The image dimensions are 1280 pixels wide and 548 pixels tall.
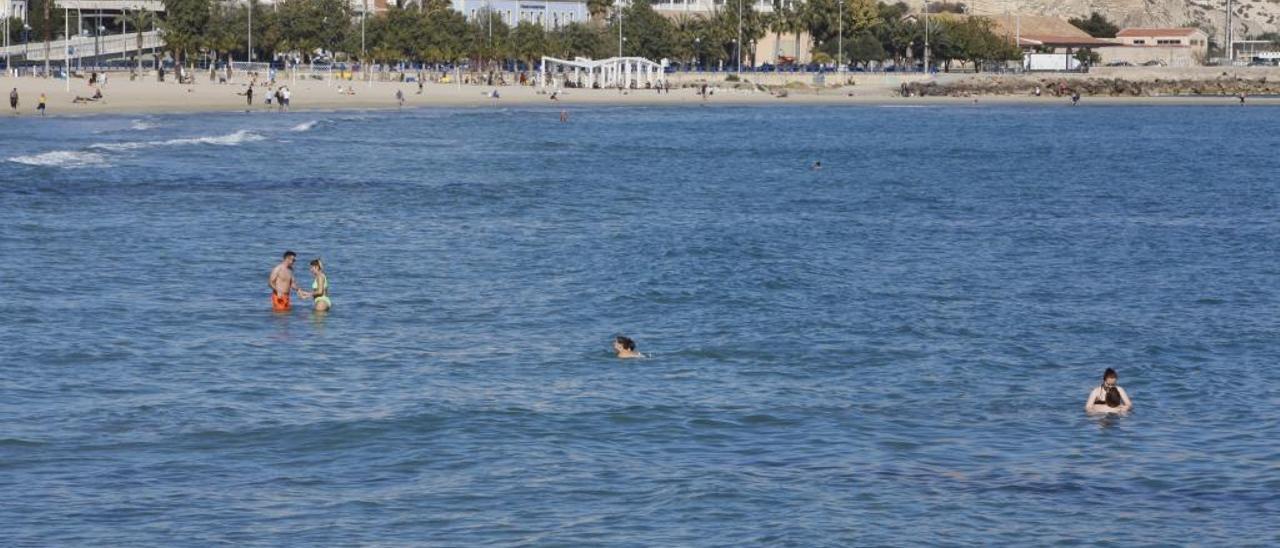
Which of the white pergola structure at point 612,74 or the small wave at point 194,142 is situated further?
the white pergola structure at point 612,74

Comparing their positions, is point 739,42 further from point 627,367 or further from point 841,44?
point 627,367

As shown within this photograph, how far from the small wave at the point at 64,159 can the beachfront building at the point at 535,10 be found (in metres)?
104

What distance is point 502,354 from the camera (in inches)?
1016

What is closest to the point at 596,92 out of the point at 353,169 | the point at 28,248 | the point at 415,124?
the point at 415,124

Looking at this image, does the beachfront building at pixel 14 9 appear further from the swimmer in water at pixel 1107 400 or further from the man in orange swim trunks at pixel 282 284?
the swimmer in water at pixel 1107 400

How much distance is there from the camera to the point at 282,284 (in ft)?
94.3

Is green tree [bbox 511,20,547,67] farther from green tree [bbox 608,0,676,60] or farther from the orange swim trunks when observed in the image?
the orange swim trunks

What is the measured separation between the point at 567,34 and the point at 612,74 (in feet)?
51.7

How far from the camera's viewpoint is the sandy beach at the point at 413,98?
98.9 meters

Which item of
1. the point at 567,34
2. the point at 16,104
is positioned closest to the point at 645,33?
the point at 567,34

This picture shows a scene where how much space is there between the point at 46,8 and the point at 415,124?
241ft

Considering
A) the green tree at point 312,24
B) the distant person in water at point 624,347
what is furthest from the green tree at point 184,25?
the distant person in water at point 624,347

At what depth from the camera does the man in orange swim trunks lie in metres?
28.6

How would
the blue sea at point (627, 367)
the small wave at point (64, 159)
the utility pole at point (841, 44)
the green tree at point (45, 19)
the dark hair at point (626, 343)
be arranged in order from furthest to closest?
the utility pole at point (841, 44), the green tree at point (45, 19), the small wave at point (64, 159), the dark hair at point (626, 343), the blue sea at point (627, 367)
